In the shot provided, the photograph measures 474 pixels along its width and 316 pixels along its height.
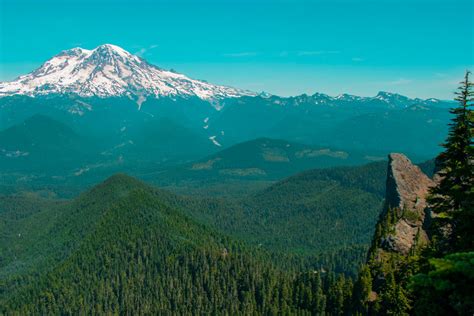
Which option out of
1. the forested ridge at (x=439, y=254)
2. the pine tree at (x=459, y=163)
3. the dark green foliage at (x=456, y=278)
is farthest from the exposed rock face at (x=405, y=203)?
the dark green foliage at (x=456, y=278)

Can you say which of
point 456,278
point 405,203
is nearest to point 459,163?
point 456,278

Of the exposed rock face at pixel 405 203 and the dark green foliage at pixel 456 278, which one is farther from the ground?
the dark green foliage at pixel 456 278

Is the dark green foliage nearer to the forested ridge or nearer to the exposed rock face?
the forested ridge

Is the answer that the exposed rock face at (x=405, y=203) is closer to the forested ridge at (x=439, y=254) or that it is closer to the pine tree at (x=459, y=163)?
the forested ridge at (x=439, y=254)

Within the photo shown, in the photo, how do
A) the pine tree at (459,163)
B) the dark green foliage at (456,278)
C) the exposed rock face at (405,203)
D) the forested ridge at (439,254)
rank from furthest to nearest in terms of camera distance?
the exposed rock face at (405,203) → the pine tree at (459,163) → the forested ridge at (439,254) → the dark green foliage at (456,278)

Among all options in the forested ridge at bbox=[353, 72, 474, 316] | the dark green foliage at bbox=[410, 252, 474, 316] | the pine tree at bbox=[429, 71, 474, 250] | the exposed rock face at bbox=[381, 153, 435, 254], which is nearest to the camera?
the dark green foliage at bbox=[410, 252, 474, 316]

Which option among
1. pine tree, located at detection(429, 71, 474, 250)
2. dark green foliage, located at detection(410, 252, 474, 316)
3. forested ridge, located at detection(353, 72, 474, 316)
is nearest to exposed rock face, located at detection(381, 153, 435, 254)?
forested ridge, located at detection(353, 72, 474, 316)

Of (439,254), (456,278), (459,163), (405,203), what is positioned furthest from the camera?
(405,203)

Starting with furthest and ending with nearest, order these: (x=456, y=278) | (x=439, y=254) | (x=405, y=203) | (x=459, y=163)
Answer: (x=405, y=203)
(x=459, y=163)
(x=439, y=254)
(x=456, y=278)

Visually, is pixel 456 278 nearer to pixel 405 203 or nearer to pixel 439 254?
pixel 439 254

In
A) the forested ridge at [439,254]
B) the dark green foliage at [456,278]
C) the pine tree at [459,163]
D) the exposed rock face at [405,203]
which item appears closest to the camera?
the dark green foliage at [456,278]
